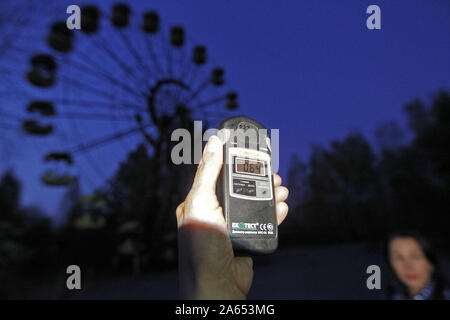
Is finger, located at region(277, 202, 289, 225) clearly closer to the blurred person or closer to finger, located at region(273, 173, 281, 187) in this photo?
finger, located at region(273, 173, 281, 187)

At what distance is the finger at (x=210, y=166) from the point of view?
1.73 metres

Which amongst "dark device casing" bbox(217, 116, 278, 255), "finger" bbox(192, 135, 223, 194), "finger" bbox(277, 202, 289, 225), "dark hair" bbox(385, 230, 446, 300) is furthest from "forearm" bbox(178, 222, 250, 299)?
"dark hair" bbox(385, 230, 446, 300)

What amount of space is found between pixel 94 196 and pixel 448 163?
57.5 feet

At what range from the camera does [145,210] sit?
10.5 metres

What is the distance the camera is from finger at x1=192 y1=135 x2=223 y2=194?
173cm

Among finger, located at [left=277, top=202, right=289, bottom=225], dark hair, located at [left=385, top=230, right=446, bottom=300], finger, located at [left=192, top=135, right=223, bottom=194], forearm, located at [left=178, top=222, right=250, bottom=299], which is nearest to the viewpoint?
forearm, located at [left=178, top=222, right=250, bottom=299]


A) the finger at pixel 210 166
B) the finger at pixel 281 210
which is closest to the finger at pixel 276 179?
the finger at pixel 281 210

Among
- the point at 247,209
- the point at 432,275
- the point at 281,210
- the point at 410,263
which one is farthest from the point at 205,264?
the point at 432,275

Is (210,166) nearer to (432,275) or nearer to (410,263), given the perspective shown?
(410,263)

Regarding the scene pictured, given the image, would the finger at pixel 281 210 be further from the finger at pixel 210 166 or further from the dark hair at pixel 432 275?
the dark hair at pixel 432 275

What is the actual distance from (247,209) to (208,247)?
0.48 meters

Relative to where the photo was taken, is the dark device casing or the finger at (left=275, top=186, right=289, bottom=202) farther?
the finger at (left=275, top=186, right=289, bottom=202)

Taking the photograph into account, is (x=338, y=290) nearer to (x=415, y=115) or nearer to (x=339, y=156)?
(x=415, y=115)

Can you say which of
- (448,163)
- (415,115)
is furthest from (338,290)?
(415,115)
